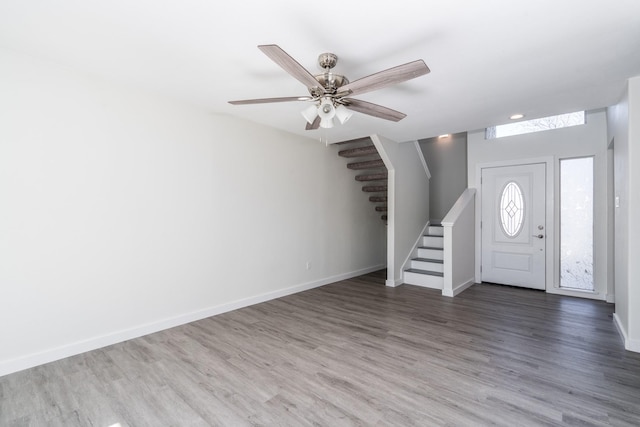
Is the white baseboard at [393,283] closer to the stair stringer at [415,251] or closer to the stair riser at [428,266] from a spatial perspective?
the stair stringer at [415,251]

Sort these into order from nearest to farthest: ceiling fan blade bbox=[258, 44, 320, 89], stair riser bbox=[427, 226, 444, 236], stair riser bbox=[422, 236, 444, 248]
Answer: ceiling fan blade bbox=[258, 44, 320, 89] < stair riser bbox=[422, 236, 444, 248] < stair riser bbox=[427, 226, 444, 236]

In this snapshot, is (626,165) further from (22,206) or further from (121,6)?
(22,206)

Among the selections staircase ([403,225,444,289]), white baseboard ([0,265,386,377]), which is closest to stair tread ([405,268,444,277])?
staircase ([403,225,444,289])

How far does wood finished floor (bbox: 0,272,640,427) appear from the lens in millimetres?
1883

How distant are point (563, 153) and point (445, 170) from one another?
2.30 metres

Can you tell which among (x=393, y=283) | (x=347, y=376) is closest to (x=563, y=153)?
(x=393, y=283)

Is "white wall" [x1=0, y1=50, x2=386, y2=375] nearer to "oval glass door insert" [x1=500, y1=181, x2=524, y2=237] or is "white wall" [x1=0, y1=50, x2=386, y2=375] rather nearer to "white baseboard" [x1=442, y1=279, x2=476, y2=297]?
"white baseboard" [x1=442, y1=279, x2=476, y2=297]

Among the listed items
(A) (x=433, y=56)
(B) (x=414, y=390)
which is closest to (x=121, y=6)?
(A) (x=433, y=56)

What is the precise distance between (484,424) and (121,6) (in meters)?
3.38

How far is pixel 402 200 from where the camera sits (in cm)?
541

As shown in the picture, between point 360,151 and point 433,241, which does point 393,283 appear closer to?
point 433,241

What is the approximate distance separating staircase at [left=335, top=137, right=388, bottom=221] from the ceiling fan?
2.59 metres

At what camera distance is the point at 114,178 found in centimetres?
289

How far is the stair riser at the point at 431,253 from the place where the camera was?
5.53m
